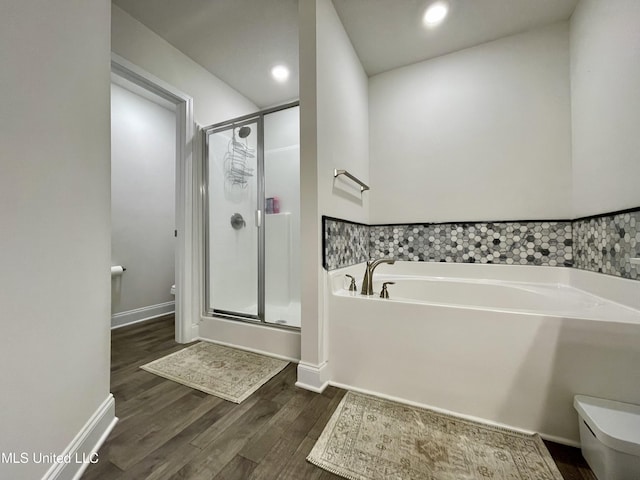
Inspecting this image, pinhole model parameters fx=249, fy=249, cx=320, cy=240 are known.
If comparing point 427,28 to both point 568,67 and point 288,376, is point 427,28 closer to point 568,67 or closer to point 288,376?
point 568,67

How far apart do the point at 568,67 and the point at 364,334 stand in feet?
7.78

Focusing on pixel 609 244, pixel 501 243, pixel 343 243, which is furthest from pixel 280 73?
pixel 609 244

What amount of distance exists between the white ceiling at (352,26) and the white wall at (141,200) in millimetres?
1048

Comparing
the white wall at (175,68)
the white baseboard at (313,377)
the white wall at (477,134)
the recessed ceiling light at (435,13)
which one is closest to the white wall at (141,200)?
A: the white wall at (175,68)

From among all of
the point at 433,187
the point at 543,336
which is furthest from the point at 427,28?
the point at 543,336

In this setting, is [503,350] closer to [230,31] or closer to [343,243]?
[343,243]

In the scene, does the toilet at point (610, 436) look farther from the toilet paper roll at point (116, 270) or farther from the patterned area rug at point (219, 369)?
the toilet paper roll at point (116, 270)

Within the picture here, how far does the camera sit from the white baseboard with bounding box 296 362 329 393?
4.72 ft

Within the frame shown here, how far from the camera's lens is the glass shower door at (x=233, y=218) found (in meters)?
2.21

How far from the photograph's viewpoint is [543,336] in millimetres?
1083

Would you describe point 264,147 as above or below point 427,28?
below

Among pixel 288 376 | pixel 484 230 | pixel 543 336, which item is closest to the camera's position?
pixel 543 336

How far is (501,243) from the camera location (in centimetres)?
194

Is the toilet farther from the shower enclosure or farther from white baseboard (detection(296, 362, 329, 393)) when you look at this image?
the shower enclosure
